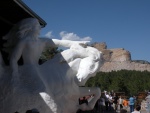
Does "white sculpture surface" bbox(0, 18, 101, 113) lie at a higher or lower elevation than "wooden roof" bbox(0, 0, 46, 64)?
lower

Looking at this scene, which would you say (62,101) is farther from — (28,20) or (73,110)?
(28,20)

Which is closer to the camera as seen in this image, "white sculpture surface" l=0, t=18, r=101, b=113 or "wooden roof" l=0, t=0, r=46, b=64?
"white sculpture surface" l=0, t=18, r=101, b=113

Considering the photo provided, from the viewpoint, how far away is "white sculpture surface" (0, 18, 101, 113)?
197 inches

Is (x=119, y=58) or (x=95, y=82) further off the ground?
(x=119, y=58)

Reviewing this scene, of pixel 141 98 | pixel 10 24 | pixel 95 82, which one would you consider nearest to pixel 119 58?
pixel 95 82

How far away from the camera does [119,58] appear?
7638 centimetres

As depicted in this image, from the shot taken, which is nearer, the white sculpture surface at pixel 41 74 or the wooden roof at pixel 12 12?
the white sculpture surface at pixel 41 74

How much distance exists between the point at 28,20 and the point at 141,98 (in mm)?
17336

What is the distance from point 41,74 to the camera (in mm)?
5328

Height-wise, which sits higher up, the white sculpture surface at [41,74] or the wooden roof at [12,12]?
the wooden roof at [12,12]

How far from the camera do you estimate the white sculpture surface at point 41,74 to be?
197 inches

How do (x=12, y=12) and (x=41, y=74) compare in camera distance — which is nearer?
(x=41, y=74)

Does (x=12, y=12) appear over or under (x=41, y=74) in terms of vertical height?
over

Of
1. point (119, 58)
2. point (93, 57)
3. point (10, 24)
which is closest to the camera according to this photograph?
point (93, 57)
